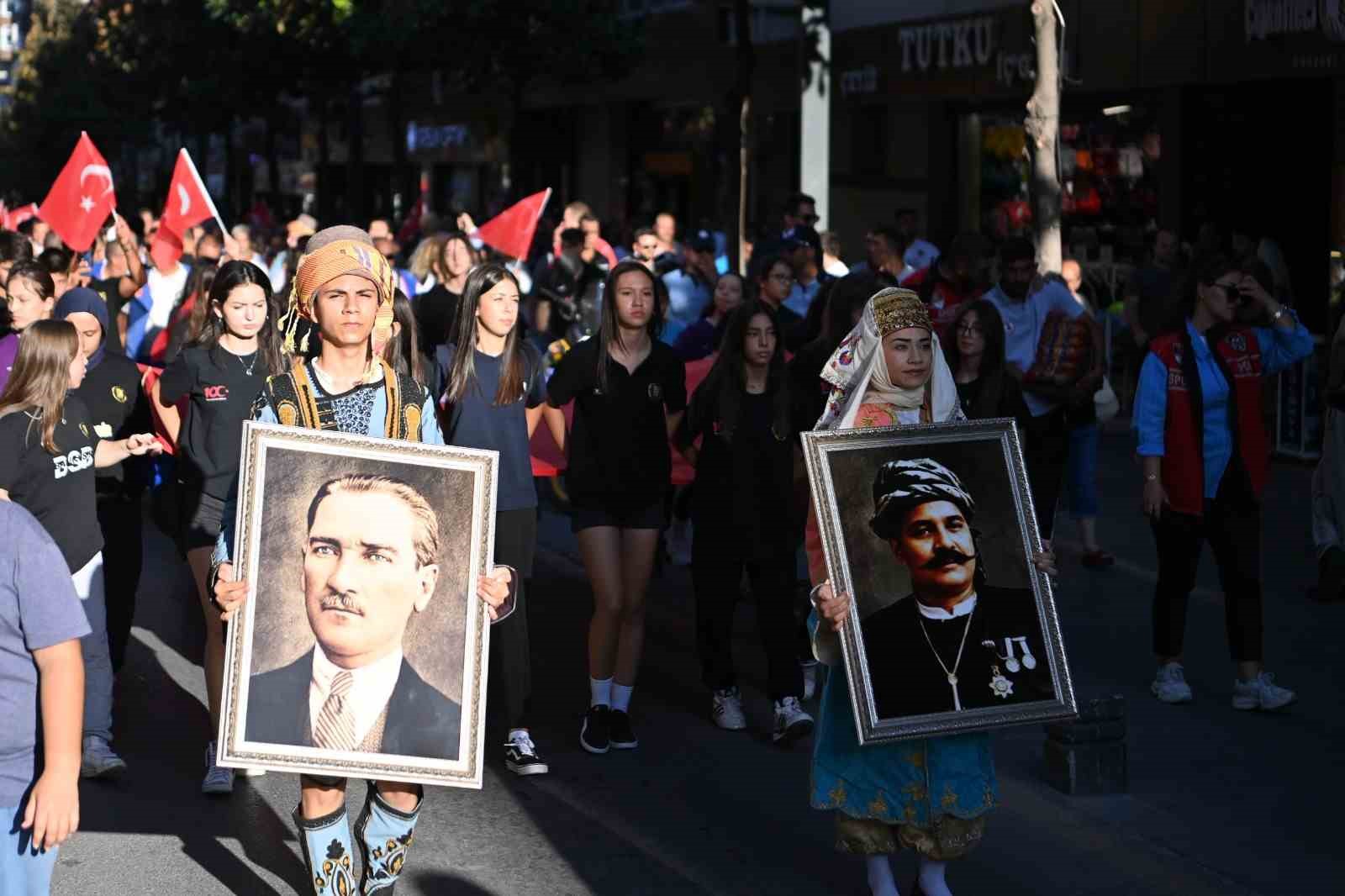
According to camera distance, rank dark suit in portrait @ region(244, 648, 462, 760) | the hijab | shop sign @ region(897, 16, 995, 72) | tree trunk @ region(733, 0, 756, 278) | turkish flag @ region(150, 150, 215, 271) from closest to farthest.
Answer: dark suit in portrait @ region(244, 648, 462, 760) < the hijab < turkish flag @ region(150, 150, 215, 271) < tree trunk @ region(733, 0, 756, 278) < shop sign @ region(897, 16, 995, 72)

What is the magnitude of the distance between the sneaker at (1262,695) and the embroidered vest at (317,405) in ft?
14.1

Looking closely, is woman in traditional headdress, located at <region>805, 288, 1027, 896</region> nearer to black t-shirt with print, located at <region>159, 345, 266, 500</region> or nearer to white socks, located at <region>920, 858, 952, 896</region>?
white socks, located at <region>920, 858, 952, 896</region>

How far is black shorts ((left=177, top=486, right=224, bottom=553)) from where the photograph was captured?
742 centimetres

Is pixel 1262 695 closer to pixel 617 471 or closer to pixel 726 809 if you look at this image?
pixel 726 809

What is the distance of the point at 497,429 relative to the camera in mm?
7719

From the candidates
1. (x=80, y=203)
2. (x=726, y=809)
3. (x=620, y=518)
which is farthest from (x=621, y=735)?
(x=80, y=203)

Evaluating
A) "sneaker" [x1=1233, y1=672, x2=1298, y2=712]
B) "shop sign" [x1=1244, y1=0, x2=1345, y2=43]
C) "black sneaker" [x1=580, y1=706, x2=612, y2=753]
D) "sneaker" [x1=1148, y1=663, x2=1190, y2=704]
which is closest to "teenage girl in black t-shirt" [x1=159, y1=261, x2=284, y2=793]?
"black sneaker" [x1=580, y1=706, x2=612, y2=753]

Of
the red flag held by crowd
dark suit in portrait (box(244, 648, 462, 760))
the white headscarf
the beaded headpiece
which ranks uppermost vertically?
the red flag held by crowd

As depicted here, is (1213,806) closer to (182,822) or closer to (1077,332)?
(182,822)

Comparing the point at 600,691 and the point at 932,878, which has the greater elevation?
the point at 600,691

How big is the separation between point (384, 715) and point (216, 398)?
270 cm

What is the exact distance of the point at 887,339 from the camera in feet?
19.4

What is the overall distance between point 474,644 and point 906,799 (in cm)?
141

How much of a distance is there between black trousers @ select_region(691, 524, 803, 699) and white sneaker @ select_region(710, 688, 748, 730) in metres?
0.04
